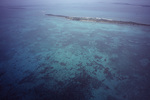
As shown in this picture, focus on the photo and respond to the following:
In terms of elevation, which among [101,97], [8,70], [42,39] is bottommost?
[101,97]

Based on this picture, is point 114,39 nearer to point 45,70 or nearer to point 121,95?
point 121,95

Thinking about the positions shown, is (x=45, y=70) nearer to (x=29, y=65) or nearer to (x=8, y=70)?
(x=29, y=65)

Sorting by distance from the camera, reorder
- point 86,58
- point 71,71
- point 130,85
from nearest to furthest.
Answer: point 130,85 < point 71,71 < point 86,58

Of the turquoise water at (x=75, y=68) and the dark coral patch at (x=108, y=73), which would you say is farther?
the dark coral patch at (x=108, y=73)

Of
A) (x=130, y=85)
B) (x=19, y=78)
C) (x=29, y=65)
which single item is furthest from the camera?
(x=29, y=65)

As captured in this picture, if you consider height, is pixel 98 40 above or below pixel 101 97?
above

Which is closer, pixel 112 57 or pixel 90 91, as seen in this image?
pixel 90 91

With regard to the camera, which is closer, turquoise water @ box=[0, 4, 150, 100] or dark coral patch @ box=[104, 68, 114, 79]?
turquoise water @ box=[0, 4, 150, 100]

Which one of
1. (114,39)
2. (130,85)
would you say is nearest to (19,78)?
(130,85)

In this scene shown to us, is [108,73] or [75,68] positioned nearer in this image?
[108,73]
